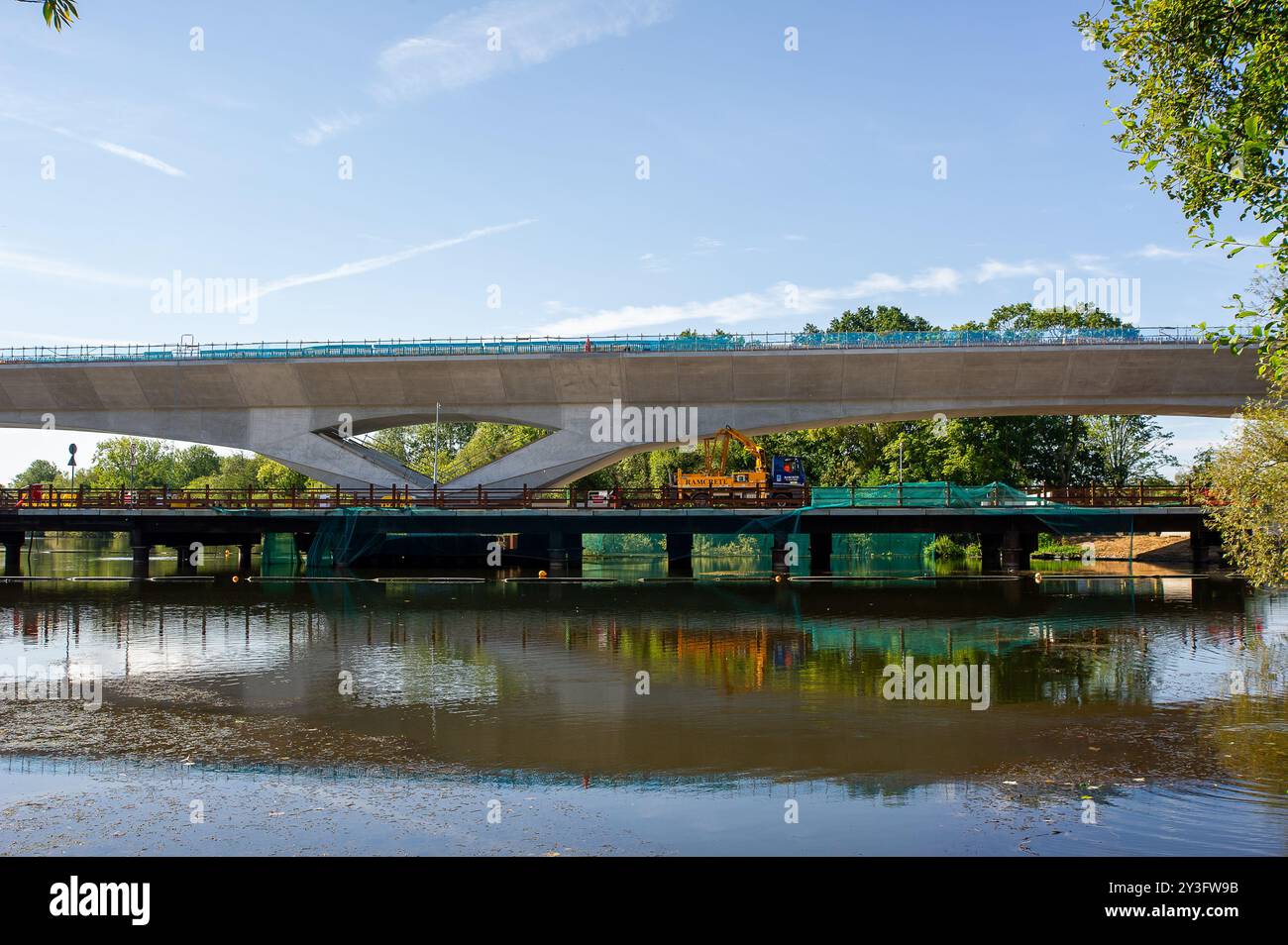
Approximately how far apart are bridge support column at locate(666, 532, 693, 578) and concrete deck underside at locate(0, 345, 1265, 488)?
7.74m

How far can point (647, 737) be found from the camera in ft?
40.1

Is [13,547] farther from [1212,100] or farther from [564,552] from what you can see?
[1212,100]

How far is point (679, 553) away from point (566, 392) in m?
11.3

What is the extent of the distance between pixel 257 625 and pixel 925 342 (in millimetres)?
35799

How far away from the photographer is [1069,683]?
15.8m

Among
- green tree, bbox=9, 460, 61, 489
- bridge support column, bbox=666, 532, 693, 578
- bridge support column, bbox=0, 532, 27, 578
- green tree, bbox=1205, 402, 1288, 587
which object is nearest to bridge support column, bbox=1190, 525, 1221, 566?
Result: bridge support column, bbox=666, 532, 693, 578

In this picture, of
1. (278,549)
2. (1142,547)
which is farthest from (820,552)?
(278,549)

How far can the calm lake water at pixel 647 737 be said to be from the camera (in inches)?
338

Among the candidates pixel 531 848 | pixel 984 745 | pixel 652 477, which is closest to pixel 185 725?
pixel 531 848

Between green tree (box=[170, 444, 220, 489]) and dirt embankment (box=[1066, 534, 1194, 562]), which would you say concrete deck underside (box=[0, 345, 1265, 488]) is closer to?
dirt embankment (box=[1066, 534, 1194, 562])

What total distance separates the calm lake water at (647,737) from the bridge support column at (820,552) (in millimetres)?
16720

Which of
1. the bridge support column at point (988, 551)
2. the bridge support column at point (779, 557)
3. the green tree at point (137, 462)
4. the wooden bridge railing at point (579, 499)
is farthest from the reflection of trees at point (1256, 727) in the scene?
the green tree at point (137, 462)

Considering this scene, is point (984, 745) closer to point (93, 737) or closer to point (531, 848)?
point (531, 848)

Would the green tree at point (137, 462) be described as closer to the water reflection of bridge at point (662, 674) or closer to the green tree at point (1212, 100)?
the water reflection of bridge at point (662, 674)
